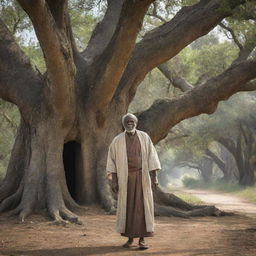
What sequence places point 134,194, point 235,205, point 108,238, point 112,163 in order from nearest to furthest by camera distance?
point 134,194 < point 112,163 < point 108,238 < point 235,205

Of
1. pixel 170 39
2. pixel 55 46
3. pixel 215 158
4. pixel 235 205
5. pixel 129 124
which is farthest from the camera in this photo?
pixel 215 158

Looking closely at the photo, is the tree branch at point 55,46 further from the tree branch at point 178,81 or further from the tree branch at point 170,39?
the tree branch at point 178,81

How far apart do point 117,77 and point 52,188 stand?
2936 millimetres

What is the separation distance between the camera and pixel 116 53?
10.4 meters

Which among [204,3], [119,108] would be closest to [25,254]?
[119,108]

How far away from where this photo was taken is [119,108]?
13.1 metres

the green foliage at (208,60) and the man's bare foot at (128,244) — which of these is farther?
the green foliage at (208,60)

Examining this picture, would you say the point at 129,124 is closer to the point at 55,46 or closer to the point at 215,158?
the point at 55,46

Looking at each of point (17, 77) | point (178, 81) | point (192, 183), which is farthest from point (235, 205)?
point (192, 183)

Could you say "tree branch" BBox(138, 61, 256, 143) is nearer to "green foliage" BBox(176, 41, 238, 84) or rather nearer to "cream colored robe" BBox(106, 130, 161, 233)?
"green foliage" BBox(176, 41, 238, 84)

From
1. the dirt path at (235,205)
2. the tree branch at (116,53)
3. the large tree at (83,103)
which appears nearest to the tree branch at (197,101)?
the large tree at (83,103)

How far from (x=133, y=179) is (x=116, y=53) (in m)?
3.88

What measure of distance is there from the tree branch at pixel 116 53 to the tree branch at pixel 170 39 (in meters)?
1.19

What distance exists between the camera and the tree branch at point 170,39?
1256 cm
